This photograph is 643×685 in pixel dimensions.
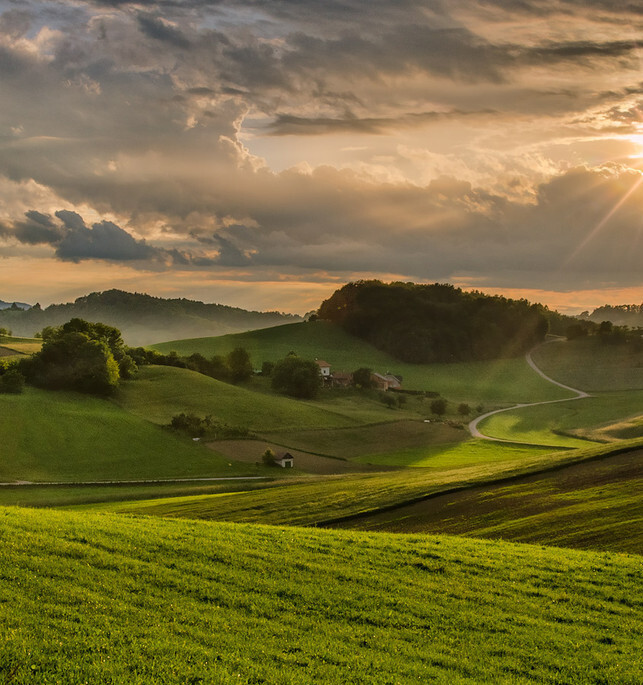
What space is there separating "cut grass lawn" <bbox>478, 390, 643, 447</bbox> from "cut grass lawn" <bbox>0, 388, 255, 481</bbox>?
4821cm

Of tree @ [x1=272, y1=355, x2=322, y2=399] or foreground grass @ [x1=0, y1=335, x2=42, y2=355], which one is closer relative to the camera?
tree @ [x1=272, y1=355, x2=322, y2=399]

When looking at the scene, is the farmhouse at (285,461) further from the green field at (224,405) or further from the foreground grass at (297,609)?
the foreground grass at (297,609)

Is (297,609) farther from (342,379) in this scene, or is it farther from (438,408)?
(342,379)

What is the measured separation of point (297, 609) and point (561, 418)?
109 meters

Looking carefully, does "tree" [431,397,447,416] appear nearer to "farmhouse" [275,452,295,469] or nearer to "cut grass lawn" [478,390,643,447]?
"cut grass lawn" [478,390,643,447]

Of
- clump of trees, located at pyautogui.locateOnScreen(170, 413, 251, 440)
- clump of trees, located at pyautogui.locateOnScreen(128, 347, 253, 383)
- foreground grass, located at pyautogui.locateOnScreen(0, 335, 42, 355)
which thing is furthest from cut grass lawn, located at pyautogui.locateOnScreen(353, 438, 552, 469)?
foreground grass, located at pyautogui.locateOnScreen(0, 335, 42, 355)

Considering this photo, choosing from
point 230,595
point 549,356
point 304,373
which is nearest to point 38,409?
point 304,373

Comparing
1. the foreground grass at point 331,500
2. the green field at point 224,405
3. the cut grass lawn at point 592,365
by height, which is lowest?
the green field at point 224,405

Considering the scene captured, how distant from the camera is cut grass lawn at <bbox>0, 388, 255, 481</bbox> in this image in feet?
238

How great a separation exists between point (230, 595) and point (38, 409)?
80577 millimetres

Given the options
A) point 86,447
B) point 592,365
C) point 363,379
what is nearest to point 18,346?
point 86,447

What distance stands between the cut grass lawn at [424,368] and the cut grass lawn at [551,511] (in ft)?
341

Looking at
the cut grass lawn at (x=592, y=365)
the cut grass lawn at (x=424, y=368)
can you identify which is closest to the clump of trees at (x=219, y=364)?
the cut grass lawn at (x=424, y=368)

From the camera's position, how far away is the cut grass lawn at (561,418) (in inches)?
4016
